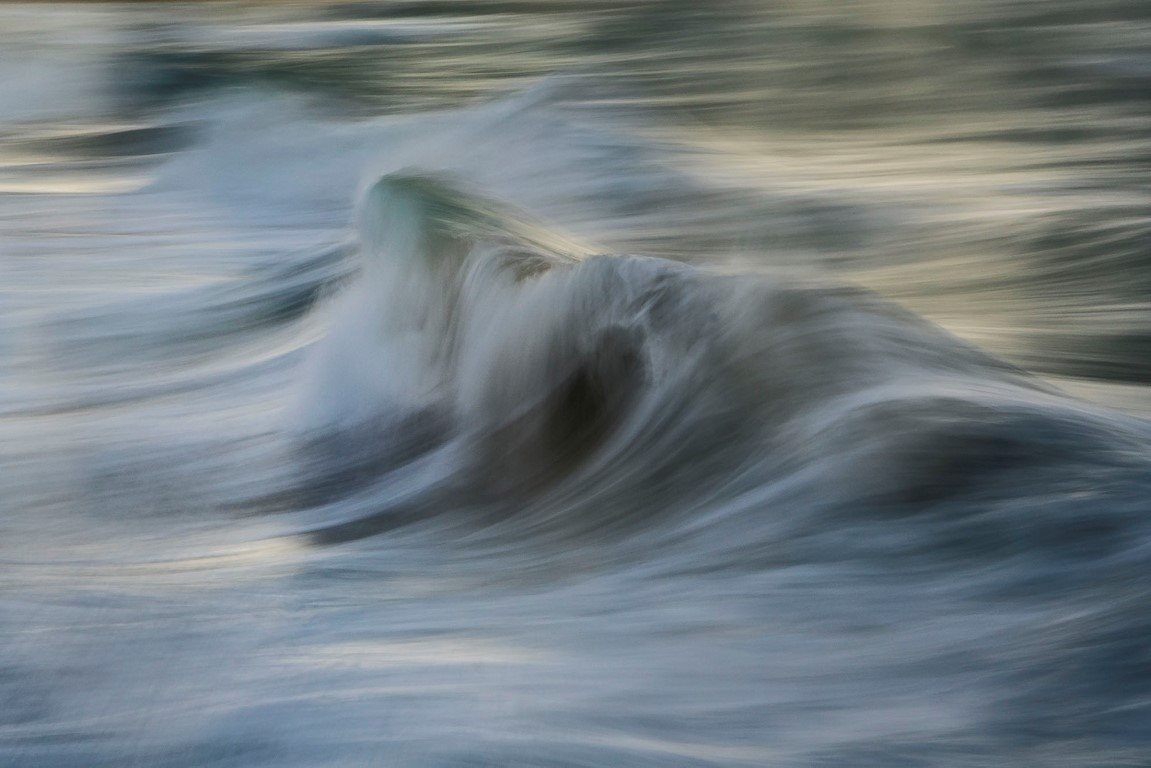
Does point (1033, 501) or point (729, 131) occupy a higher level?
point (729, 131)

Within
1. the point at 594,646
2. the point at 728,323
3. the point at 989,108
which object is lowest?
the point at 594,646

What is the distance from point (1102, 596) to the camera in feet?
6.05

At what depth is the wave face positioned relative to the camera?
→ 1.72 metres

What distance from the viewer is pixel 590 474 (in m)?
2.48

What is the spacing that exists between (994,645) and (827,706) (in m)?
0.24

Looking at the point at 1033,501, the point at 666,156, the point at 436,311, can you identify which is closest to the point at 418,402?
the point at 436,311

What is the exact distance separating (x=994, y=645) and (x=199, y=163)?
5332 millimetres

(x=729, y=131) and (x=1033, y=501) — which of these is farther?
(x=729, y=131)

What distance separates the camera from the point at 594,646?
1.91 meters

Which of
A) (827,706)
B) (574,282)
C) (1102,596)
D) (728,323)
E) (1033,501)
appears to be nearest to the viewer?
(827,706)

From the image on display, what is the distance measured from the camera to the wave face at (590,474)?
5.64ft

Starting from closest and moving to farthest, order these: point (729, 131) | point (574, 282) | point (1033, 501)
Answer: point (1033, 501) → point (574, 282) → point (729, 131)

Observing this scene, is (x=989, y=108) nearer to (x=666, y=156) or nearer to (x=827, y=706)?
A: (x=666, y=156)

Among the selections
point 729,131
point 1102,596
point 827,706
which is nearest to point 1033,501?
point 1102,596
